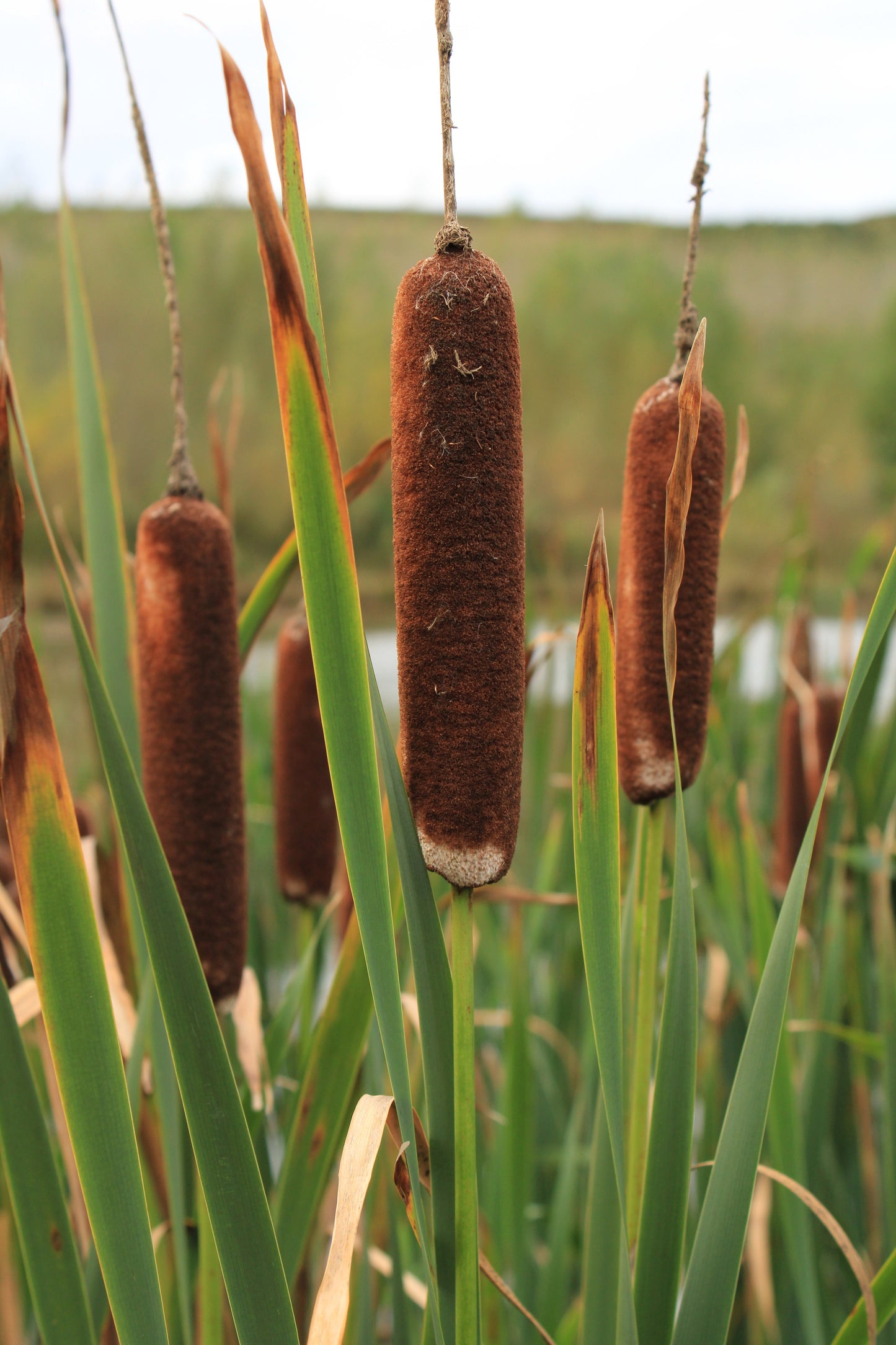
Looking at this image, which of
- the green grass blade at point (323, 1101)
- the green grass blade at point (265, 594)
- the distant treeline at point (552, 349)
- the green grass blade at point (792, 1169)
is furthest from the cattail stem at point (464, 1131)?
the distant treeline at point (552, 349)

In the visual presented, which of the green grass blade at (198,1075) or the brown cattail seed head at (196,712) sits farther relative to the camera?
the brown cattail seed head at (196,712)

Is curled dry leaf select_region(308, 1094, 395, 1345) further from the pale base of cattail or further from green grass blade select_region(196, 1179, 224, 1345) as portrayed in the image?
green grass blade select_region(196, 1179, 224, 1345)

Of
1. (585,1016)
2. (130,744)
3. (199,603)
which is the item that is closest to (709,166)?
(199,603)

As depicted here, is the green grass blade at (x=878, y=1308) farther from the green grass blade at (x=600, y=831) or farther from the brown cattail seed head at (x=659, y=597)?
the brown cattail seed head at (x=659, y=597)

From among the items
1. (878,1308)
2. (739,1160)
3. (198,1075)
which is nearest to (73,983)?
(198,1075)

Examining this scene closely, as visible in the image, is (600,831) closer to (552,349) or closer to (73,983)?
(73,983)

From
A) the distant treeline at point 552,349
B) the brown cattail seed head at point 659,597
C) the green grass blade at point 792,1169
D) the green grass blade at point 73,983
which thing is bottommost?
the green grass blade at point 792,1169
